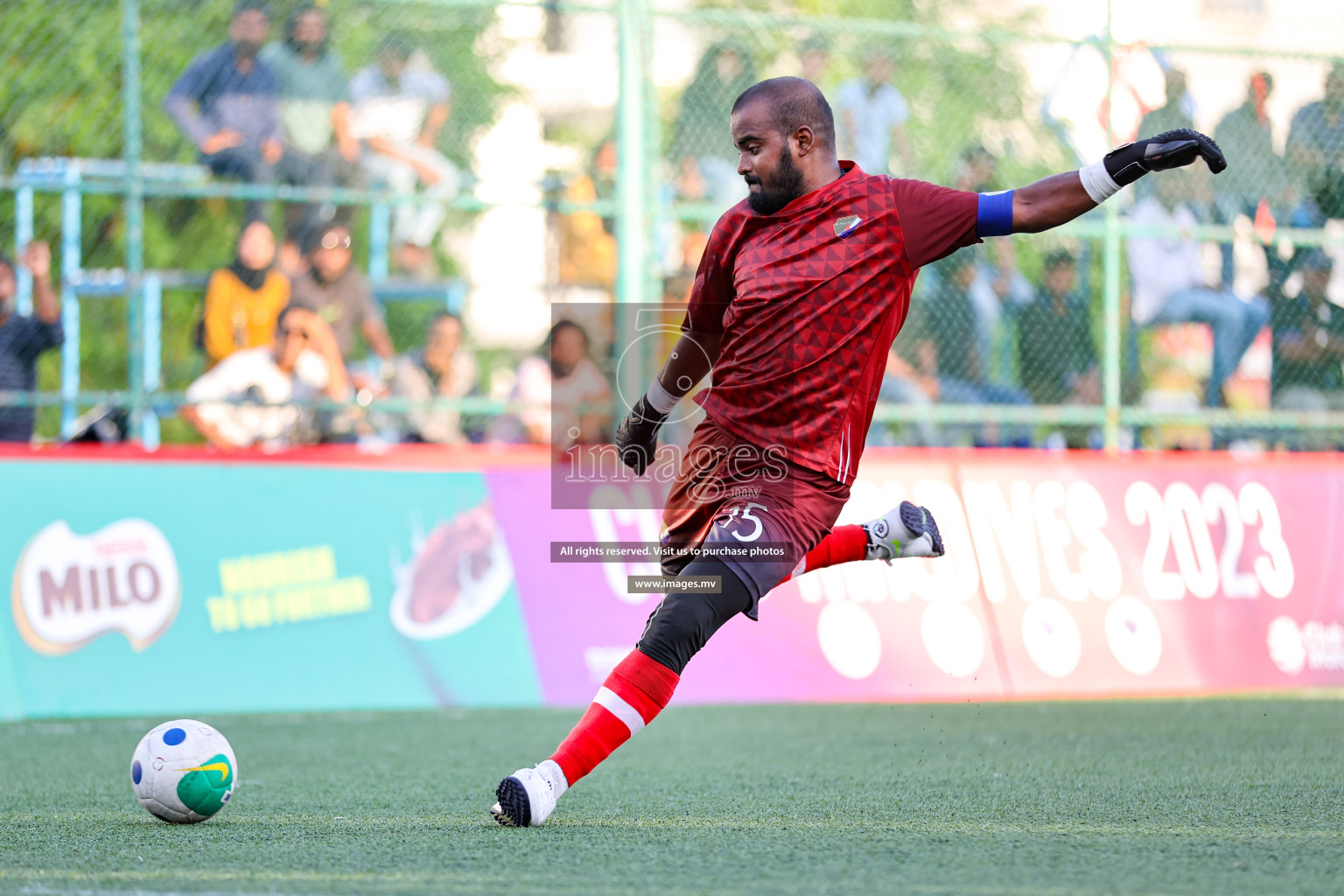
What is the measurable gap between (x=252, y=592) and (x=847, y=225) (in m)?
5.02

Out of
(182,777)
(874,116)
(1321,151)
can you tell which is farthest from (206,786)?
(1321,151)

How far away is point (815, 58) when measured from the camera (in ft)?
33.2

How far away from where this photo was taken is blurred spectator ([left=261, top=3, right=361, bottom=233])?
9.70 meters

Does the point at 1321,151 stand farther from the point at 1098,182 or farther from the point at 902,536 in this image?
the point at 1098,182

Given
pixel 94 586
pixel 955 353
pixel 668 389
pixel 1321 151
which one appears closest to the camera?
pixel 668 389

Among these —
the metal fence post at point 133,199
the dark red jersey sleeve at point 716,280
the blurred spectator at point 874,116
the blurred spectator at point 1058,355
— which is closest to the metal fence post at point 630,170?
the blurred spectator at point 874,116

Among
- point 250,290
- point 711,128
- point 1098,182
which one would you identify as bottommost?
point 250,290

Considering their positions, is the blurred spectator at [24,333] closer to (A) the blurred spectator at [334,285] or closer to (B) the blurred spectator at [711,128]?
(A) the blurred spectator at [334,285]

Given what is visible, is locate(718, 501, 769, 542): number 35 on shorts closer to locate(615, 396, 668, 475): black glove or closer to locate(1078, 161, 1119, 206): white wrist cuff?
locate(615, 396, 668, 475): black glove

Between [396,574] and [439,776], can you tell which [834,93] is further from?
[439,776]

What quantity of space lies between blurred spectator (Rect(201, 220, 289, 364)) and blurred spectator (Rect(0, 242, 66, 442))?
0.96 meters

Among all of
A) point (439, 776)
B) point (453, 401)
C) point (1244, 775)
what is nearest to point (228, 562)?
point (453, 401)

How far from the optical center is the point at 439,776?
5582 millimetres

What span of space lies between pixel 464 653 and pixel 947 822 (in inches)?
182
